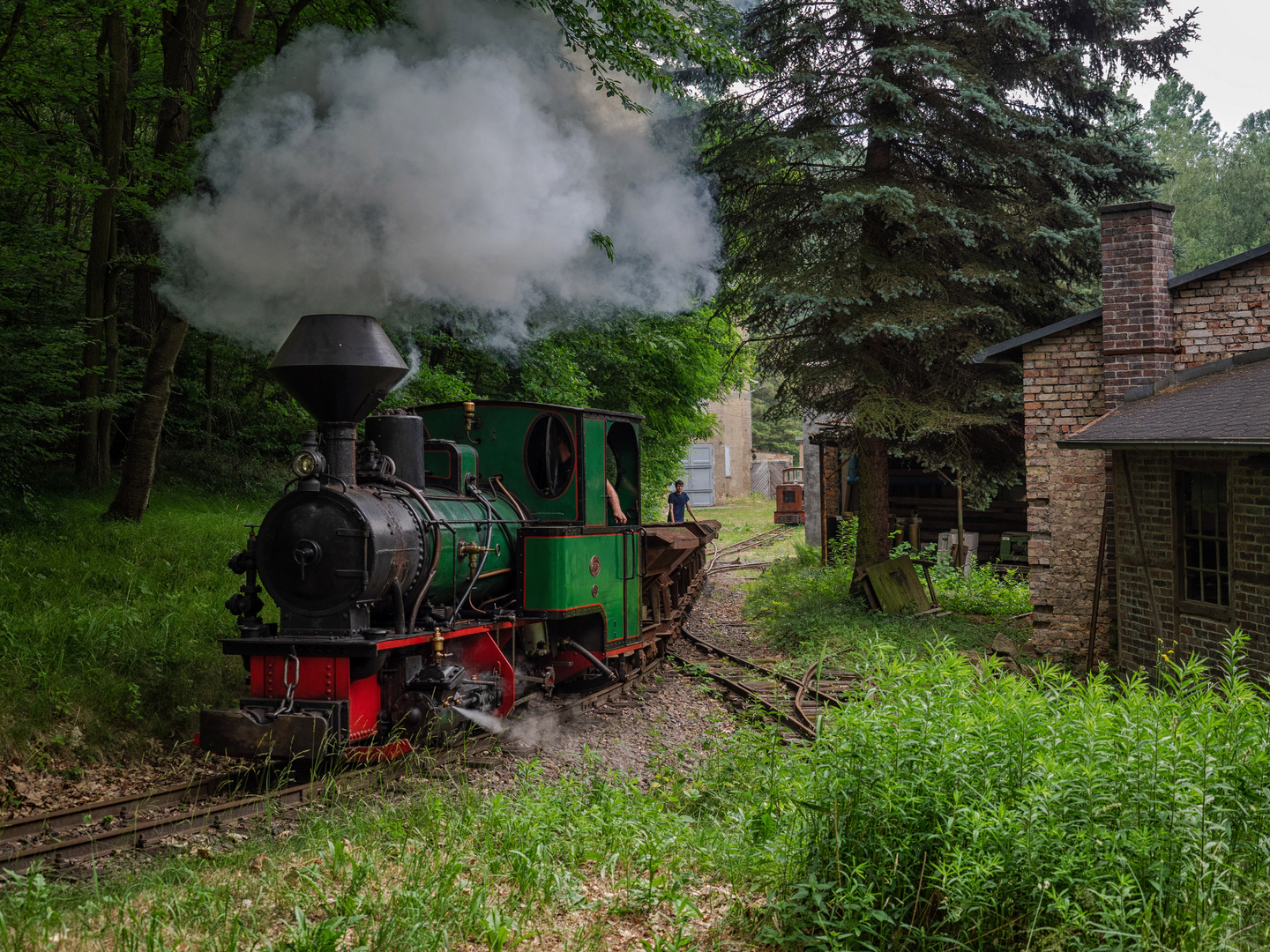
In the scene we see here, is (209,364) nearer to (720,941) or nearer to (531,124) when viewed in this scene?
(531,124)

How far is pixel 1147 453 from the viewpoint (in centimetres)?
849

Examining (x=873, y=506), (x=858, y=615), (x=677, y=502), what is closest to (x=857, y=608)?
(x=858, y=615)

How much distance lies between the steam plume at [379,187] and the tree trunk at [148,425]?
126 inches

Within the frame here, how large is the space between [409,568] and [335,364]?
145 centimetres

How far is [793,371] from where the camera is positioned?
40.2 ft

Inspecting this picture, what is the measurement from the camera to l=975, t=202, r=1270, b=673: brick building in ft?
23.9

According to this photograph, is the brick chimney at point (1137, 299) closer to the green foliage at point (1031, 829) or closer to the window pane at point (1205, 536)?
the window pane at point (1205, 536)

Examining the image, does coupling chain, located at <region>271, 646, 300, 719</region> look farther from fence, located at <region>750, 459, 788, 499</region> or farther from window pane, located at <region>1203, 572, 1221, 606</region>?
fence, located at <region>750, 459, 788, 499</region>

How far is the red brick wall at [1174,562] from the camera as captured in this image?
7020 millimetres

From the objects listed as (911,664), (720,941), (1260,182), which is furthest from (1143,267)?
(1260,182)

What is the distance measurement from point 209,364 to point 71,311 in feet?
10.3

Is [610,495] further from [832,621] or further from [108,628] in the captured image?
[108,628]

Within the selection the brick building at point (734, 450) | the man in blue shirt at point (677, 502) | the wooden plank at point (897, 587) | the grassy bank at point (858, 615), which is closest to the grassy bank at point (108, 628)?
the grassy bank at point (858, 615)

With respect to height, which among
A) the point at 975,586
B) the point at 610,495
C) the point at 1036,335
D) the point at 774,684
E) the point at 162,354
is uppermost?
the point at 162,354
